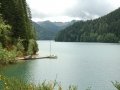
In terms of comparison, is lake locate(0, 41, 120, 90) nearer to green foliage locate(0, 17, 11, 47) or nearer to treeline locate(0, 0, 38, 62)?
green foliage locate(0, 17, 11, 47)

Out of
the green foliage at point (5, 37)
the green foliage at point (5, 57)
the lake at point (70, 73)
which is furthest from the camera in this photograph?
the green foliage at point (5, 37)

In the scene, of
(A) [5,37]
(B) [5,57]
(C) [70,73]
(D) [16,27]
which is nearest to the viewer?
(C) [70,73]

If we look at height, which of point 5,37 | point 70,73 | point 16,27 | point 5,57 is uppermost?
point 16,27

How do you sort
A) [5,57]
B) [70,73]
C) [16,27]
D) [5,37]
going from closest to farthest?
[70,73] < [5,57] < [5,37] < [16,27]

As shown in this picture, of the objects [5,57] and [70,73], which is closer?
[70,73]

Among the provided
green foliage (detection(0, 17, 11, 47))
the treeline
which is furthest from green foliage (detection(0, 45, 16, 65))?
the treeline

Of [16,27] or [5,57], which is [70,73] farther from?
[16,27]

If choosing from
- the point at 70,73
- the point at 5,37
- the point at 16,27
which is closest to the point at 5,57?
the point at 70,73

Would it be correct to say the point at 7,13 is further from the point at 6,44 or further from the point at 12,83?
the point at 12,83

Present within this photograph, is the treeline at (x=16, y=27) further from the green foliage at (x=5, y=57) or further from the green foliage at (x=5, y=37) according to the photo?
the green foliage at (x=5, y=57)

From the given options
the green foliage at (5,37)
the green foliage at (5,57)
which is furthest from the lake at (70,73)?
the green foliage at (5,37)

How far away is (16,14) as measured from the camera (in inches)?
3615

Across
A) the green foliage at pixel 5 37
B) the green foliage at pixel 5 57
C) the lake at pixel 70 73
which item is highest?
the green foliage at pixel 5 37

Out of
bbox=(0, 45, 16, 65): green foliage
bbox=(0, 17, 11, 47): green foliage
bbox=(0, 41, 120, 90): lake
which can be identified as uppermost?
bbox=(0, 17, 11, 47): green foliage
